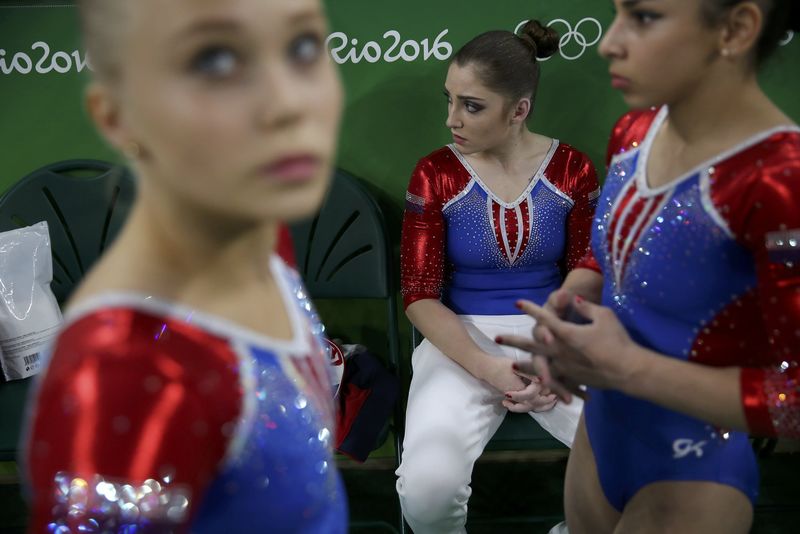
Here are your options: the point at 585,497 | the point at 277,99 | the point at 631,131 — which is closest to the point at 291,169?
the point at 277,99

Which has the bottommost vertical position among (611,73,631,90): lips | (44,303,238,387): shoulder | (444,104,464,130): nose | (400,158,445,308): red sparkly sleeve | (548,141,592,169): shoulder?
(400,158,445,308): red sparkly sleeve

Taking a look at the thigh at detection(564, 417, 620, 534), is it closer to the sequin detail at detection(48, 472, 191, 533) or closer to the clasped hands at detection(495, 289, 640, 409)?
the clasped hands at detection(495, 289, 640, 409)

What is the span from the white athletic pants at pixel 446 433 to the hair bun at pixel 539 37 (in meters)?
0.77

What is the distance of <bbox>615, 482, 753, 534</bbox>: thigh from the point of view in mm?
1054

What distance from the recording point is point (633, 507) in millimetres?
1126

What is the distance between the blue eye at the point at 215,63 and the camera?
486mm

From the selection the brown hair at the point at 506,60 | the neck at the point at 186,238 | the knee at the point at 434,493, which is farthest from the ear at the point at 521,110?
the neck at the point at 186,238

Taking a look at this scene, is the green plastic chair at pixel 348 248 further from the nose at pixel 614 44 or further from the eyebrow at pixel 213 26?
the eyebrow at pixel 213 26

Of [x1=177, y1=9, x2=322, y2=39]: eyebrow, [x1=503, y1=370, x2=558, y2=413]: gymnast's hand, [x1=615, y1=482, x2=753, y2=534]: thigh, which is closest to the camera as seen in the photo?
[x1=177, y1=9, x2=322, y2=39]: eyebrow

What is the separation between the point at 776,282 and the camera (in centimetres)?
90

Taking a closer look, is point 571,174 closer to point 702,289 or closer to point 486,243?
point 486,243

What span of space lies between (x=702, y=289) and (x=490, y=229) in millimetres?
1058

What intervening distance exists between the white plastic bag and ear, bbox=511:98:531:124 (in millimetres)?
1302

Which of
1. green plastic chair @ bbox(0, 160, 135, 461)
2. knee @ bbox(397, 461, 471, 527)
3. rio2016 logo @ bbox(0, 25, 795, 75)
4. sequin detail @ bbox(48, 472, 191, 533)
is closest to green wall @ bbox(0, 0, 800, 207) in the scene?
rio2016 logo @ bbox(0, 25, 795, 75)
